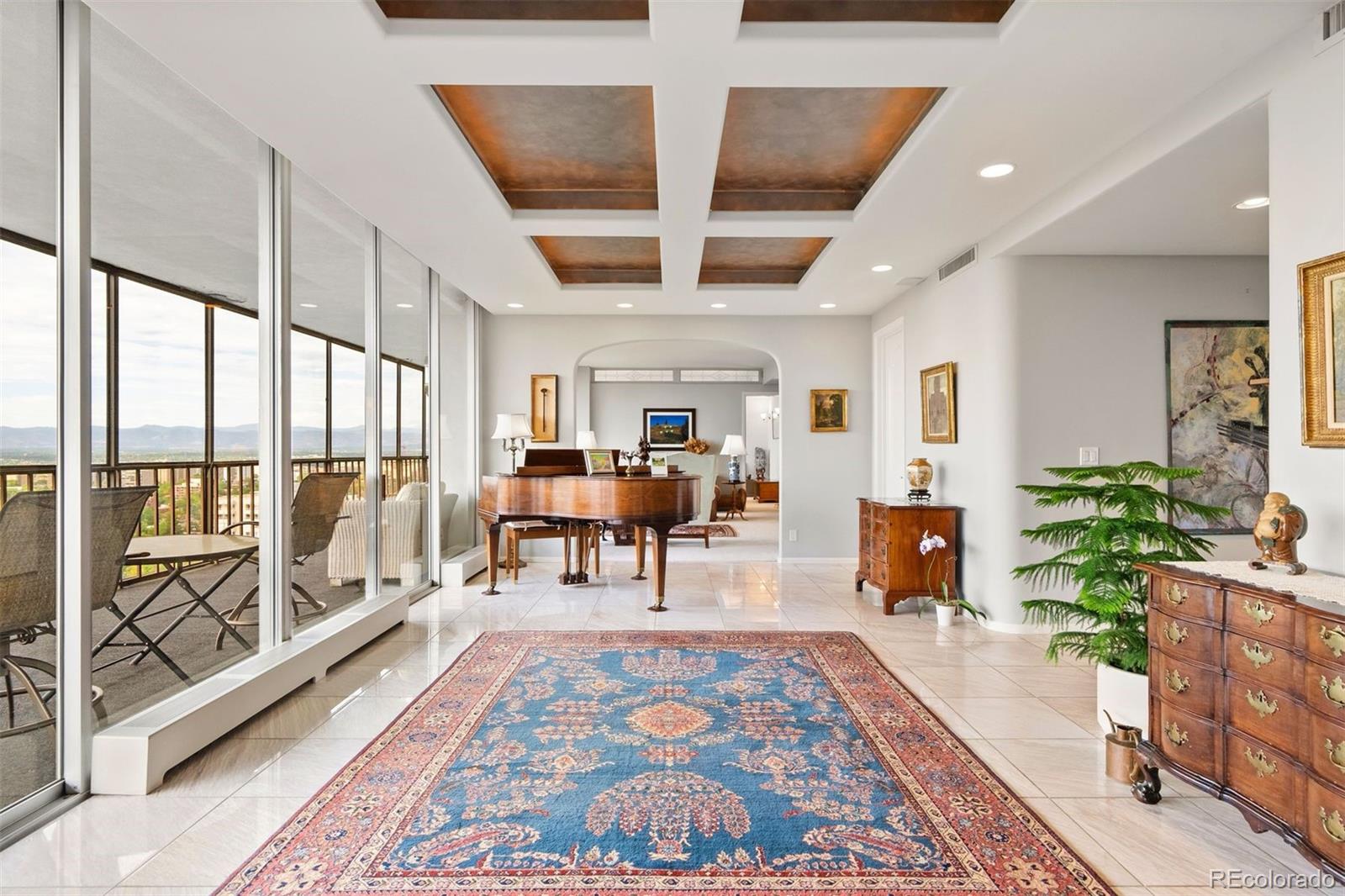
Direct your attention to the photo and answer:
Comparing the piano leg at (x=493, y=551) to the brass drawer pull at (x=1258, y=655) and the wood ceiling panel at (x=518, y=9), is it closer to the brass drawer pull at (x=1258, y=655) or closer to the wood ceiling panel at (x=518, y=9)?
the wood ceiling panel at (x=518, y=9)

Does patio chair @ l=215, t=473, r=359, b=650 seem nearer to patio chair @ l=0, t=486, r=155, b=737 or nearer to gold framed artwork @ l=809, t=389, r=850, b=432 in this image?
patio chair @ l=0, t=486, r=155, b=737

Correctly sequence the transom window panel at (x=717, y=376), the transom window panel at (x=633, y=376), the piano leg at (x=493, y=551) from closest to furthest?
the piano leg at (x=493, y=551)
the transom window panel at (x=633, y=376)
the transom window panel at (x=717, y=376)

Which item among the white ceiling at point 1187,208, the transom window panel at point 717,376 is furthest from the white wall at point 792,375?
the transom window panel at point 717,376

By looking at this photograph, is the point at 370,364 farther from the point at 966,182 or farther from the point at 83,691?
the point at 966,182

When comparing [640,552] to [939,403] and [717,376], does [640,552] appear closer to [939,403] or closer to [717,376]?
[939,403]

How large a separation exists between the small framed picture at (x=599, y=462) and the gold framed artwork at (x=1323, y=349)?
412cm

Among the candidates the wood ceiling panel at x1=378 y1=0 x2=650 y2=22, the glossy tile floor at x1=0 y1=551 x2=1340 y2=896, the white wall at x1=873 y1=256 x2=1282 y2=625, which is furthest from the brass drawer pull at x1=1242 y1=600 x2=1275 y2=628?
the wood ceiling panel at x1=378 y1=0 x2=650 y2=22

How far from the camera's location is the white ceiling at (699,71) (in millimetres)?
2119

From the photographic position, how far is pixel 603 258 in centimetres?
546

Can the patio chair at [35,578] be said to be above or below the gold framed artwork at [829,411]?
below

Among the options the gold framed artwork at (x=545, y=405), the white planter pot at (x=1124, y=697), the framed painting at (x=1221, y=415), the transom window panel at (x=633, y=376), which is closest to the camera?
the white planter pot at (x=1124, y=697)

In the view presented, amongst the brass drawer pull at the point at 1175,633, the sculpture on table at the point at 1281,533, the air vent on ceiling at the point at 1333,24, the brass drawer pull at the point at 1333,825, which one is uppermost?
the air vent on ceiling at the point at 1333,24

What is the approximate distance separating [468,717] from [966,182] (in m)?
3.45

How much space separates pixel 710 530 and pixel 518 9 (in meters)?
7.73
